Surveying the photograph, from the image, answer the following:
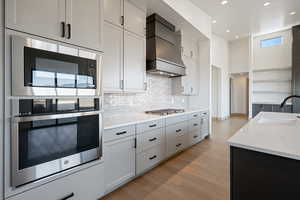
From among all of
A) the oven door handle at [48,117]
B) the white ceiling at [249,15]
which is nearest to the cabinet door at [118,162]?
the oven door handle at [48,117]

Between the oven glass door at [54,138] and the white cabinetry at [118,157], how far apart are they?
215 mm

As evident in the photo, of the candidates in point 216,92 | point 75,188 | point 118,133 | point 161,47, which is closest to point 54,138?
point 75,188

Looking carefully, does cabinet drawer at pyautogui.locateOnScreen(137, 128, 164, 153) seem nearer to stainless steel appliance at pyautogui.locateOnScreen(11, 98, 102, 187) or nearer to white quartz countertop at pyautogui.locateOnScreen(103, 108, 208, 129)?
white quartz countertop at pyautogui.locateOnScreen(103, 108, 208, 129)

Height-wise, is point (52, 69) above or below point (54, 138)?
above

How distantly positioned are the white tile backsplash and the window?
19.8ft

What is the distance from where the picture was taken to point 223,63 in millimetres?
7629

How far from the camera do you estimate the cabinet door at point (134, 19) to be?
223 cm

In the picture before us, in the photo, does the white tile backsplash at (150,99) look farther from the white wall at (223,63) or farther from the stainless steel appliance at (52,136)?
the white wall at (223,63)

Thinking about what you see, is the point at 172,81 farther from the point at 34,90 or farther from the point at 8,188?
the point at 8,188

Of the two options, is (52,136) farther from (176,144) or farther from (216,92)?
(216,92)

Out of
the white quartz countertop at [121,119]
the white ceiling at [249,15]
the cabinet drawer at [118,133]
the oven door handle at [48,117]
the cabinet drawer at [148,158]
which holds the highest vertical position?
the white ceiling at [249,15]

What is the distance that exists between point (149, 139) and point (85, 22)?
5.77 feet

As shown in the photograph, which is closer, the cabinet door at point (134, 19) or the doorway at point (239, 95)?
the cabinet door at point (134, 19)

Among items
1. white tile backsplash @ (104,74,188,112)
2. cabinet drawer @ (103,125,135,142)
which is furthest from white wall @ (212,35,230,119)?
cabinet drawer @ (103,125,135,142)
